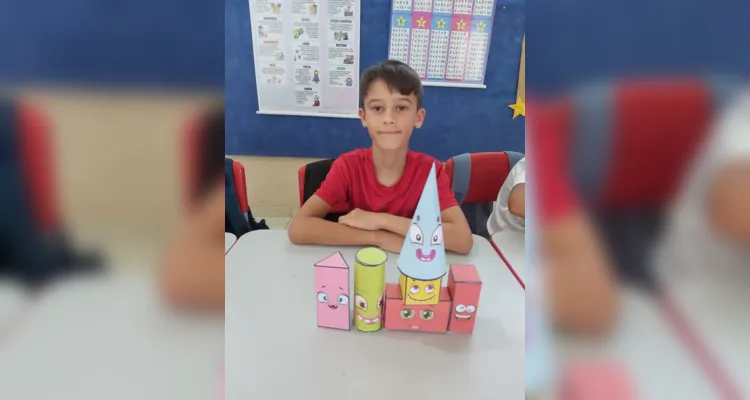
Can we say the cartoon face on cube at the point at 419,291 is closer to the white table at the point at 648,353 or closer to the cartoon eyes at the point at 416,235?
the cartoon eyes at the point at 416,235

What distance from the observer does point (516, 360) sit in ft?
2.52

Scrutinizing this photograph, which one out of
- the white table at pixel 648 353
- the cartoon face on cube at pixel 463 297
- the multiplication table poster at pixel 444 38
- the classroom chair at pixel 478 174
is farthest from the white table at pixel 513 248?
the multiplication table poster at pixel 444 38

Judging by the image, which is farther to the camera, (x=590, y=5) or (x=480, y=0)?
(x=480, y=0)

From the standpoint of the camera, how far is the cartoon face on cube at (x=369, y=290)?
791 mm

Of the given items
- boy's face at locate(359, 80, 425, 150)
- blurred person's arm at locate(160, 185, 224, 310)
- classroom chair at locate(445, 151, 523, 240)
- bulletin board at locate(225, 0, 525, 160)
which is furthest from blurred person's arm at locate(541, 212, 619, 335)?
bulletin board at locate(225, 0, 525, 160)

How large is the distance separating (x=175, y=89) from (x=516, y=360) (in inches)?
29.4

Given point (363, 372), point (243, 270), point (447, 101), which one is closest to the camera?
point (363, 372)

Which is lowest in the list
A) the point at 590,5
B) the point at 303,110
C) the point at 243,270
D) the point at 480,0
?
the point at 243,270

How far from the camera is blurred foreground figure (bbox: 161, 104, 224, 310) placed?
0.18 metres

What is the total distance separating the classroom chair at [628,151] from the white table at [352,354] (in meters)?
0.58

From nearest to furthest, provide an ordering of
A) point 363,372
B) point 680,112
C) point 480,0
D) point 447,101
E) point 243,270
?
1. point 680,112
2. point 363,372
3. point 243,270
4. point 480,0
5. point 447,101

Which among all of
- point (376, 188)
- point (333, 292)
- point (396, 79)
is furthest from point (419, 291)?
point (396, 79)

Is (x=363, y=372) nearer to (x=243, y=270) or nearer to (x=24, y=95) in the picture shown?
(x=243, y=270)

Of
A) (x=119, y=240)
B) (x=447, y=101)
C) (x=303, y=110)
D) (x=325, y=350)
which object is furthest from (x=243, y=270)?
(x=447, y=101)
